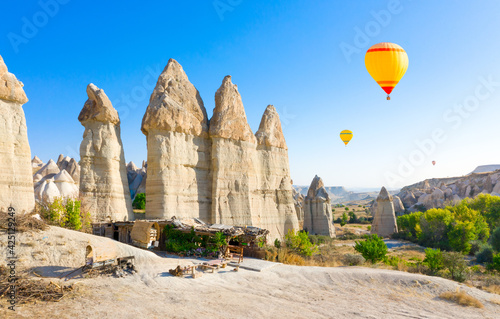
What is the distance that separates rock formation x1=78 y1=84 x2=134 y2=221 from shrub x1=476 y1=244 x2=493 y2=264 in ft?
A: 90.2

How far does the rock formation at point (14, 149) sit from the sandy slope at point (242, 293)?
242 cm

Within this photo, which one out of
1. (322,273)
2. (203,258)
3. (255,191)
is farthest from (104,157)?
(322,273)

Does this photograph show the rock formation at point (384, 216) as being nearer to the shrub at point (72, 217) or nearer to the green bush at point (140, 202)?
the green bush at point (140, 202)

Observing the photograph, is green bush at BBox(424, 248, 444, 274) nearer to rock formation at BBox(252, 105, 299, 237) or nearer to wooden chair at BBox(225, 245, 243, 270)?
wooden chair at BBox(225, 245, 243, 270)

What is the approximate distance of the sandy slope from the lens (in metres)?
10.6

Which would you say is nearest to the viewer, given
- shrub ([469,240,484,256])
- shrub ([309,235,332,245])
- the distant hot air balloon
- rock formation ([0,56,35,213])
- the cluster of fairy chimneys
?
rock formation ([0,56,35,213])

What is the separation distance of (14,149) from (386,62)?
20.9m

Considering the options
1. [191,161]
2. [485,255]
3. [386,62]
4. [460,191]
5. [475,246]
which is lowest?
[485,255]

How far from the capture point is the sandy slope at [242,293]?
10583 millimetres

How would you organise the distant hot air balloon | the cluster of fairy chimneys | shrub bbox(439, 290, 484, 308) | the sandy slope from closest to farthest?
the sandy slope → shrub bbox(439, 290, 484, 308) → the cluster of fairy chimneys → the distant hot air balloon

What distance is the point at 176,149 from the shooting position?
81.5 ft

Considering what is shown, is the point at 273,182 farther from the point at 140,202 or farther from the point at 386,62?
the point at 140,202

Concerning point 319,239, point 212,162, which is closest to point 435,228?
point 319,239

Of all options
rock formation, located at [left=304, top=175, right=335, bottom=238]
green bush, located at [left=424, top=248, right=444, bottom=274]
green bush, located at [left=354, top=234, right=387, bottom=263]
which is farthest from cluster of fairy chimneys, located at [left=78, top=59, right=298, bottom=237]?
green bush, located at [left=424, top=248, right=444, bottom=274]
